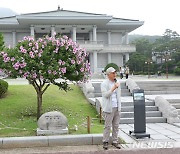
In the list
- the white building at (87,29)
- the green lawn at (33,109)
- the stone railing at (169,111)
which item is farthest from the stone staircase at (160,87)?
the white building at (87,29)

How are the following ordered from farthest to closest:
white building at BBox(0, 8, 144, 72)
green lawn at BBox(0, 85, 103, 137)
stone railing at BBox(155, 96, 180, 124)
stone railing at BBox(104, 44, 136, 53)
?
stone railing at BBox(104, 44, 136, 53) < white building at BBox(0, 8, 144, 72) < stone railing at BBox(155, 96, 180, 124) < green lawn at BBox(0, 85, 103, 137)

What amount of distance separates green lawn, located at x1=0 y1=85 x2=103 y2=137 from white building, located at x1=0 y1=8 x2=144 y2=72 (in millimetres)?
29285

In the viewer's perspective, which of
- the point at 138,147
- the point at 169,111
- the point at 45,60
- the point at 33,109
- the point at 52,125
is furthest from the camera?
the point at 33,109

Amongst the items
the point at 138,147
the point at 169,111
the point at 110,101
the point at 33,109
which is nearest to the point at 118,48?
the point at 33,109

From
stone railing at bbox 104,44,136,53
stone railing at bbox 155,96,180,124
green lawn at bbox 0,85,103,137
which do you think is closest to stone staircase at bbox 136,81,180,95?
green lawn at bbox 0,85,103,137

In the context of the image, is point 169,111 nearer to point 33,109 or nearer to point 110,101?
point 110,101

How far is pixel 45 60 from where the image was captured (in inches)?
403

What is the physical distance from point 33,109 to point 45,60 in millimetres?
3056

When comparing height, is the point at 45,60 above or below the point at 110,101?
above

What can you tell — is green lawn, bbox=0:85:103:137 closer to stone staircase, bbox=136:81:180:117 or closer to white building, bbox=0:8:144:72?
stone staircase, bbox=136:81:180:117

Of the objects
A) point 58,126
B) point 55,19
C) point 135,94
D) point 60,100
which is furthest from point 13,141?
point 55,19

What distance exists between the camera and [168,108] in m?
11.5

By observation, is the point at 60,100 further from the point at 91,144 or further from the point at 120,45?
the point at 120,45

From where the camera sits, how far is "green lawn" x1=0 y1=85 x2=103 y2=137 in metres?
9.38
